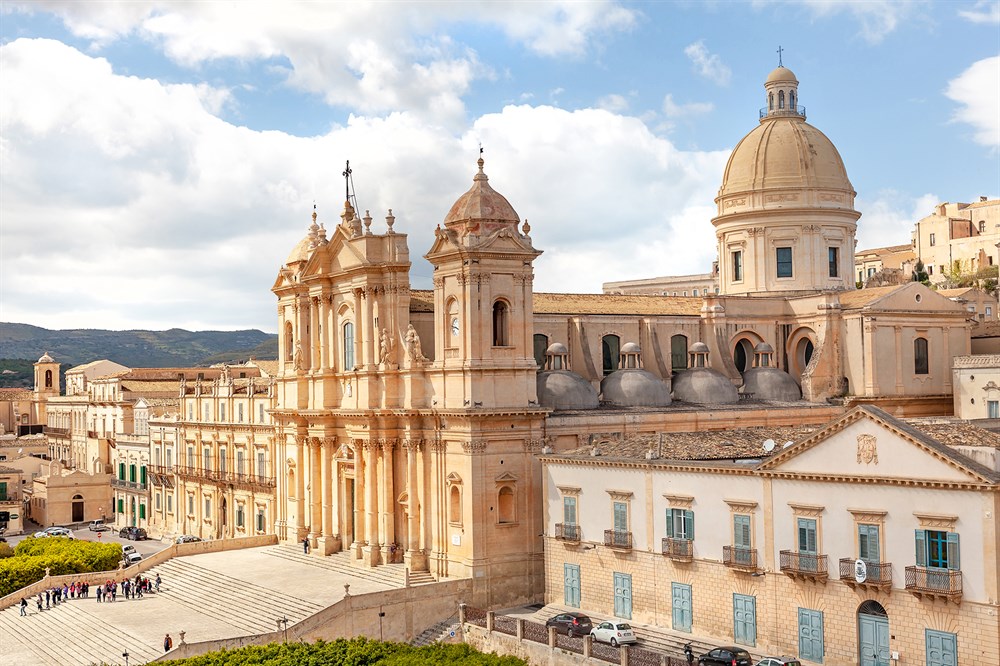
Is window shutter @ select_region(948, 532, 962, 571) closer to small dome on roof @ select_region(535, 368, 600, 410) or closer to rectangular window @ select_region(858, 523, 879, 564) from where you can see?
rectangular window @ select_region(858, 523, 879, 564)

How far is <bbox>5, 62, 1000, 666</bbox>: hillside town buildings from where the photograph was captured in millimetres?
34062

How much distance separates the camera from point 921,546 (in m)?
32.9

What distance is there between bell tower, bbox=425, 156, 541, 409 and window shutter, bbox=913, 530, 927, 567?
692 inches

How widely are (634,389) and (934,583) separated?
2134 centimetres

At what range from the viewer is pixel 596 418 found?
4894 cm

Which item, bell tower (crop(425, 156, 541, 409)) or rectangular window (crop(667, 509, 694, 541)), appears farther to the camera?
bell tower (crop(425, 156, 541, 409))

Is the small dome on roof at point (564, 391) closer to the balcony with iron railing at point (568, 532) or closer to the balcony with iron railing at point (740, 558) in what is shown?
the balcony with iron railing at point (568, 532)

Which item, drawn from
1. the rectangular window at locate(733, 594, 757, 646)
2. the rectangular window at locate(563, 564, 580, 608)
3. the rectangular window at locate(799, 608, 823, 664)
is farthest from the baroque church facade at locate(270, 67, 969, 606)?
the rectangular window at locate(799, 608, 823, 664)

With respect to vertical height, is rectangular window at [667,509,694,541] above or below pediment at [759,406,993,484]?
below

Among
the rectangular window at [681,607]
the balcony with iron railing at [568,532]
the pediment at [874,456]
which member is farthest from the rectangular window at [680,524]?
the balcony with iron railing at [568,532]

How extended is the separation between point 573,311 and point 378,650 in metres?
21.6

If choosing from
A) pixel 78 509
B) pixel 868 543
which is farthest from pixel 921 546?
pixel 78 509

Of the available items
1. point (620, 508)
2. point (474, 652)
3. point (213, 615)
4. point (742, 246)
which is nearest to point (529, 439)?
point (620, 508)

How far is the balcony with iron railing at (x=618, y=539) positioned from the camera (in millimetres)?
41125
